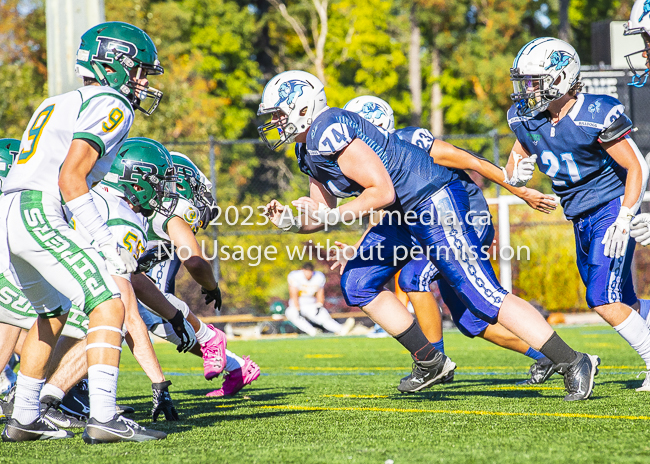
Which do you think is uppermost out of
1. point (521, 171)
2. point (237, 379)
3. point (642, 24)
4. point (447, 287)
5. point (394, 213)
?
point (642, 24)

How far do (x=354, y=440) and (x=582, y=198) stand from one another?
7.22 ft

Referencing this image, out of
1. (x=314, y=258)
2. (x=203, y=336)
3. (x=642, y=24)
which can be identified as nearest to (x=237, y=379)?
(x=203, y=336)

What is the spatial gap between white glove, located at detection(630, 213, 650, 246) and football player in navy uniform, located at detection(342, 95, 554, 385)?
53cm

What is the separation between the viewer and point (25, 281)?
350 cm

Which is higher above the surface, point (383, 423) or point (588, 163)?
point (588, 163)

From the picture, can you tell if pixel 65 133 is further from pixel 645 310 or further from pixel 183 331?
pixel 645 310

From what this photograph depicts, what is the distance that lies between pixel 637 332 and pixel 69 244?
3.08 metres

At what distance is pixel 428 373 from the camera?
479 cm

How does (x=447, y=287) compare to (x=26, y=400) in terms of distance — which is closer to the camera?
(x=26, y=400)

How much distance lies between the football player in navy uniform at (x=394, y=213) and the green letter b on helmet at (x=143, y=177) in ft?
2.17

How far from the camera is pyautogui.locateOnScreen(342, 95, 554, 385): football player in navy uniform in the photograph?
16.1ft

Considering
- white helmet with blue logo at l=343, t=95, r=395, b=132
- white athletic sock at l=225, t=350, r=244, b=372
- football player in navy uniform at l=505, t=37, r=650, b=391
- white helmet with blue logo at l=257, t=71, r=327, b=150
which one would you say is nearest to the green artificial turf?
white athletic sock at l=225, t=350, r=244, b=372

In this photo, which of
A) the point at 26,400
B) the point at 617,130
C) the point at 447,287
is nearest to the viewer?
the point at 26,400

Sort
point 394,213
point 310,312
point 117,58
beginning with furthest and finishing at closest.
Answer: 1. point 310,312
2. point 394,213
3. point 117,58
